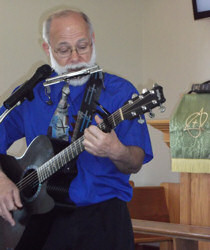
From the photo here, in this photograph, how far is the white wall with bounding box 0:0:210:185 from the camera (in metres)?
3.62

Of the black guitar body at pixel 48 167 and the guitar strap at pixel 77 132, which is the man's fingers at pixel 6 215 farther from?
the guitar strap at pixel 77 132

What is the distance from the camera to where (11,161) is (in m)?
1.88

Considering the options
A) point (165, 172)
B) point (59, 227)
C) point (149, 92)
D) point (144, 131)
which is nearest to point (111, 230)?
point (59, 227)

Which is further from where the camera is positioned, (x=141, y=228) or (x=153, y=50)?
(x=153, y=50)

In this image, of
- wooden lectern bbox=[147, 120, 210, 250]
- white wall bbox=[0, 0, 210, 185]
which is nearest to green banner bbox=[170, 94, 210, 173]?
wooden lectern bbox=[147, 120, 210, 250]

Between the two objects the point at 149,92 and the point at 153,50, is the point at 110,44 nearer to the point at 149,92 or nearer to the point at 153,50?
the point at 153,50

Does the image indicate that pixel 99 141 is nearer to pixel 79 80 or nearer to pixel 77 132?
pixel 77 132

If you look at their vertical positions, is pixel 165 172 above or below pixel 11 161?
below

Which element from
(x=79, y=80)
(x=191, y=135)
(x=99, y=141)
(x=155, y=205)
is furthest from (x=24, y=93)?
(x=155, y=205)

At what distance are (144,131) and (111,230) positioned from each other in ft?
1.17

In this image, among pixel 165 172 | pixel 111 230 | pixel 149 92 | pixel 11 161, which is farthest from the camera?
pixel 165 172

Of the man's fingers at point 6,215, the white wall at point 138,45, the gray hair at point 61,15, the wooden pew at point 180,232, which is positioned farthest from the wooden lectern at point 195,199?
the white wall at point 138,45

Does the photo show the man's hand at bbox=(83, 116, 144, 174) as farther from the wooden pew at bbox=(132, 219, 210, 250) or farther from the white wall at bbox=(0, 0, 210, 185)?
the white wall at bbox=(0, 0, 210, 185)

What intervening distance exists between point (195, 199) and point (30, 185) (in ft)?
2.98
